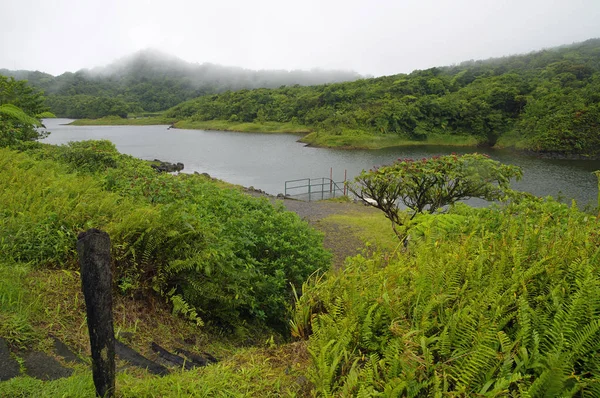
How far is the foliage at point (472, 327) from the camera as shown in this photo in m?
1.70

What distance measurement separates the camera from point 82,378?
243 centimetres

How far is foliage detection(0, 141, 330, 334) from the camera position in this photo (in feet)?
13.9

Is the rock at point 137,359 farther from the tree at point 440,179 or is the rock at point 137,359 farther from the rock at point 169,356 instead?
the tree at point 440,179

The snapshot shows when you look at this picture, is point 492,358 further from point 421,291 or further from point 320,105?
point 320,105

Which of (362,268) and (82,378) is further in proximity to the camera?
(362,268)

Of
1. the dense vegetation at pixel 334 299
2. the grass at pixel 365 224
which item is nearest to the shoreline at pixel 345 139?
the grass at pixel 365 224

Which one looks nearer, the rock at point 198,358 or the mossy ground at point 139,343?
the mossy ground at point 139,343

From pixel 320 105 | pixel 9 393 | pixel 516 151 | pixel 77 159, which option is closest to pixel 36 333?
pixel 9 393

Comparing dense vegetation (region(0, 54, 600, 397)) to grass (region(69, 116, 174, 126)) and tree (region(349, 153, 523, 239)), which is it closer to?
tree (region(349, 153, 523, 239))

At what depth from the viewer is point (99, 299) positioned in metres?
2.12

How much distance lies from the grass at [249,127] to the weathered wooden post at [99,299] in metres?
73.6

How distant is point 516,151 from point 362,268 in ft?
180

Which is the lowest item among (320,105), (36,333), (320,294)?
(36,333)

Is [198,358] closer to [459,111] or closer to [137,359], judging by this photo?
[137,359]
